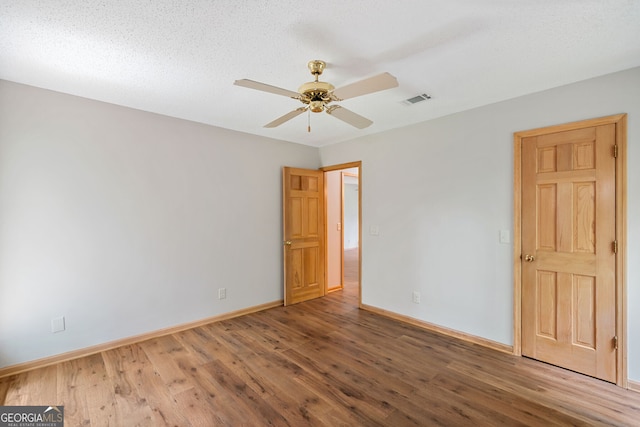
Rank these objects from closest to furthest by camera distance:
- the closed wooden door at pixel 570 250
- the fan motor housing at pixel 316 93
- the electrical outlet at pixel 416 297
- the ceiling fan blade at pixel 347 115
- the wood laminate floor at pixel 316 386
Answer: the fan motor housing at pixel 316 93 < the wood laminate floor at pixel 316 386 < the ceiling fan blade at pixel 347 115 < the closed wooden door at pixel 570 250 < the electrical outlet at pixel 416 297

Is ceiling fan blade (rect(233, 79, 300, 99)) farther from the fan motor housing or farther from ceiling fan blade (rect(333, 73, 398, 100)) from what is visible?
ceiling fan blade (rect(333, 73, 398, 100))

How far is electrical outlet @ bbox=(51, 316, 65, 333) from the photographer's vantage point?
2586mm

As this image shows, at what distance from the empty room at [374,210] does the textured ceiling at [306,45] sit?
0.02 m

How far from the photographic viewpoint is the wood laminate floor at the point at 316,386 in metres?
1.92

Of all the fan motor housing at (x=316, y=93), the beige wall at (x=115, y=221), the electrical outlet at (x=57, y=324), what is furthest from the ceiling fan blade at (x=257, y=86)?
the electrical outlet at (x=57, y=324)

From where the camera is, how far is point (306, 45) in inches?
73.5

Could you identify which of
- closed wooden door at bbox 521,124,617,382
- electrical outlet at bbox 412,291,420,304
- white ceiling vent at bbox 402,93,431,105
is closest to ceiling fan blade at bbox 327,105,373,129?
white ceiling vent at bbox 402,93,431,105

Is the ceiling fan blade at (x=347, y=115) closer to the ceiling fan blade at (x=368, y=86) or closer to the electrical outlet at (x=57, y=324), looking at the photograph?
the ceiling fan blade at (x=368, y=86)

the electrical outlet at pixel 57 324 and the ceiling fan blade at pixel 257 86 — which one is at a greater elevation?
the ceiling fan blade at pixel 257 86

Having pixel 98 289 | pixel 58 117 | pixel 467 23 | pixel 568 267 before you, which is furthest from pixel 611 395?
pixel 58 117

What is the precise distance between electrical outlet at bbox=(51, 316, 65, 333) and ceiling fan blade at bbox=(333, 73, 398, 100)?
10.2 ft

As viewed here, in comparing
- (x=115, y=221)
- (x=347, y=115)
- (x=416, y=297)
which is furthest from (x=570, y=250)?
(x=115, y=221)

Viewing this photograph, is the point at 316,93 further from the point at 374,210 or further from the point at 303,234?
the point at 303,234

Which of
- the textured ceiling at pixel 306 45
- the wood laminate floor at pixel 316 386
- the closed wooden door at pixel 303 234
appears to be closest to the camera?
the textured ceiling at pixel 306 45
